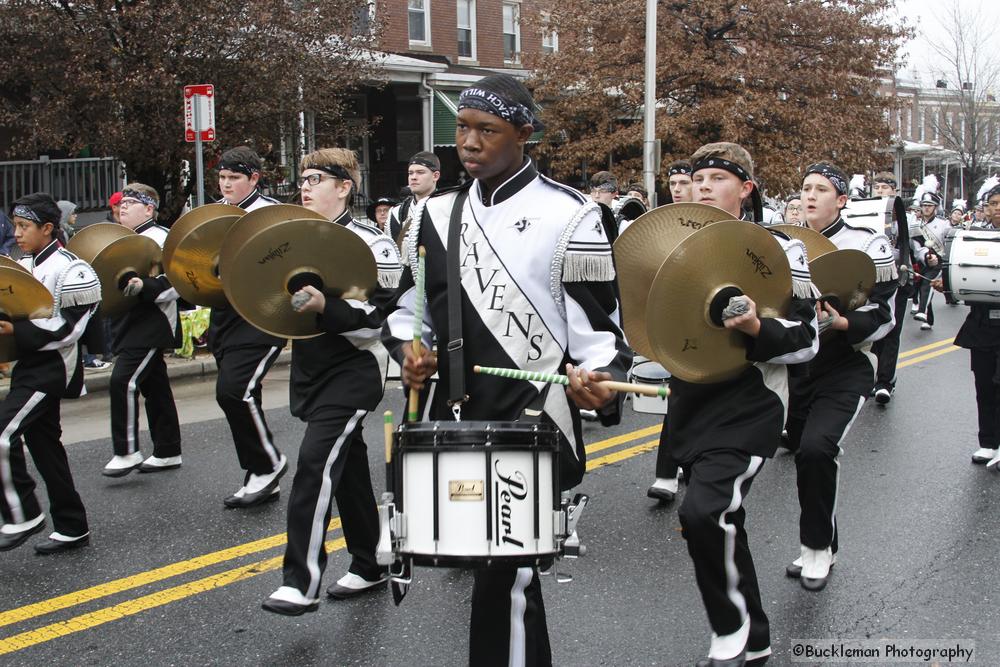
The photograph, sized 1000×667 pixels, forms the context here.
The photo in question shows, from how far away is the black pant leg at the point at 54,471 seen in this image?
5.50 meters

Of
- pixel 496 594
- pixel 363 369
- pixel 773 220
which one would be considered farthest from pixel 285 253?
pixel 773 220

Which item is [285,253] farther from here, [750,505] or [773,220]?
[773,220]

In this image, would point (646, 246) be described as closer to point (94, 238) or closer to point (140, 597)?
point (140, 597)

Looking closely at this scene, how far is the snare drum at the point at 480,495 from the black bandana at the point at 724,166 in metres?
1.74

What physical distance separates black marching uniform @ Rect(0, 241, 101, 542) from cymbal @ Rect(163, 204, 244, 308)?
46 cm

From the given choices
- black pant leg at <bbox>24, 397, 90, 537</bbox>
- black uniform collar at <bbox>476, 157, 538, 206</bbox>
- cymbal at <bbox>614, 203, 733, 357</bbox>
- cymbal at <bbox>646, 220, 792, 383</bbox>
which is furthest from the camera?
black pant leg at <bbox>24, 397, 90, 537</bbox>

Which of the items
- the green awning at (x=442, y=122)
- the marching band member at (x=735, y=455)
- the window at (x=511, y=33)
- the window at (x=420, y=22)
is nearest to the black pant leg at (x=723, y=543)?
the marching band member at (x=735, y=455)

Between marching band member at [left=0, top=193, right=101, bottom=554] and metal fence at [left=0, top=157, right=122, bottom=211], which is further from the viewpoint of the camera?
metal fence at [left=0, top=157, right=122, bottom=211]

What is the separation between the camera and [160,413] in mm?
7223

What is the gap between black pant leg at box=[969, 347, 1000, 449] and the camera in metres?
7.21

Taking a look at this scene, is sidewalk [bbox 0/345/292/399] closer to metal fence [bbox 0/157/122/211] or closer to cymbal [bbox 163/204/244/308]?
cymbal [bbox 163/204/244/308]

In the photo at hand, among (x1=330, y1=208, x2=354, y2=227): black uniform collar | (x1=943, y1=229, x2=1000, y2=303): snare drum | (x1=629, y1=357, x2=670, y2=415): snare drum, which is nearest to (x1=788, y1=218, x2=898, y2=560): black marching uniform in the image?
(x1=629, y1=357, x2=670, y2=415): snare drum

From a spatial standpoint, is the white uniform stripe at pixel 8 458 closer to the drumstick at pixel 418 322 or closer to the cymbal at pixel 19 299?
the cymbal at pixel 19 299

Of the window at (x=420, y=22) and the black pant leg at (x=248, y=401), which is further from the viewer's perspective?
the window at (x=420, y=22)
